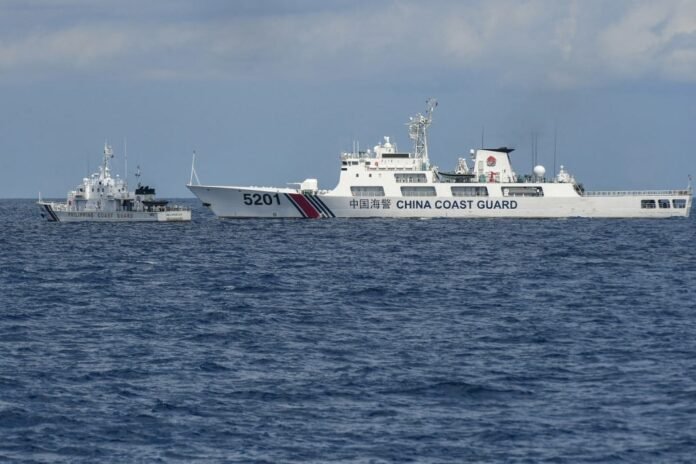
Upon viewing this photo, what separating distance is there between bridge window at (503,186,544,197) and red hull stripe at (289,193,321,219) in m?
19.5

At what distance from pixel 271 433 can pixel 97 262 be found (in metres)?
45.6

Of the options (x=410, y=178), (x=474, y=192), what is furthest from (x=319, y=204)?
(x=474, y=192)

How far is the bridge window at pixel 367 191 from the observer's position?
110938 millimetres

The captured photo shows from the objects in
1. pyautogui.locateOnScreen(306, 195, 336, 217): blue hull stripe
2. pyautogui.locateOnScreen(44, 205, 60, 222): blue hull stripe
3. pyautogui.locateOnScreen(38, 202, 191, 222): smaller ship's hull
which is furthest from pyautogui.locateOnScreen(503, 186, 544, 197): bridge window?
pyautogui.locateOnScreen(44, 205, 60, 222): blue hull stripe

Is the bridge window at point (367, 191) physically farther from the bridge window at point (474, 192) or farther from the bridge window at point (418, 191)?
the bridge window at point (474, 192)

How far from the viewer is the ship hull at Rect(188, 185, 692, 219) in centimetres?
11125

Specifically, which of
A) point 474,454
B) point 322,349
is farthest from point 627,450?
point 322,349

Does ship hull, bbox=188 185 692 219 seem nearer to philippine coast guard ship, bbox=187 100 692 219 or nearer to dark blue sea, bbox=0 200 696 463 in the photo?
philippine coast guard ship, bbox=187 100 692 219

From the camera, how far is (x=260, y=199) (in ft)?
370

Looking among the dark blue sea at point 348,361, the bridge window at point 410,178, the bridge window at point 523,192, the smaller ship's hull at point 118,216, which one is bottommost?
the dark blue sea at point 348,361

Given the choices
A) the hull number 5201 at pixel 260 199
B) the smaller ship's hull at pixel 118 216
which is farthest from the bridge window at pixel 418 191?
the smaller ship's hull at pixel 118 216

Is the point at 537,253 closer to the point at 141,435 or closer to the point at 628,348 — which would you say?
the point at 628,348

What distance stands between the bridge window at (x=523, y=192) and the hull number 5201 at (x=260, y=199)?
927 inches

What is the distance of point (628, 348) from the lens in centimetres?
3494
